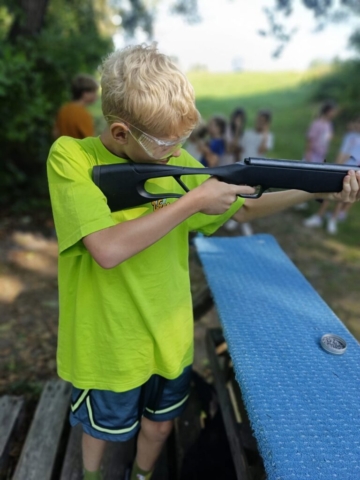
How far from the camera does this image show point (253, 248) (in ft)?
8.55

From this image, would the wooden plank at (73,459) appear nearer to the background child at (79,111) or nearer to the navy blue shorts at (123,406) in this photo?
the navy blue shorts at (123,406)

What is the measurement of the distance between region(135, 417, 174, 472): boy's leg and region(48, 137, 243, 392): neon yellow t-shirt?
1.19 ft

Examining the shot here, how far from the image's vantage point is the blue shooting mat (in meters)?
1.16

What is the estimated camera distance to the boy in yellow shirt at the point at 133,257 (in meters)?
1.20

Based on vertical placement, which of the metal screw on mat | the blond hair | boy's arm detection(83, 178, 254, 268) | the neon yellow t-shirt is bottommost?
the metal screw on mat

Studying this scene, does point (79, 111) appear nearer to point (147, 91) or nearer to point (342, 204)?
point (147, 91)

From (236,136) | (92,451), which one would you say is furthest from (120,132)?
(236,136)

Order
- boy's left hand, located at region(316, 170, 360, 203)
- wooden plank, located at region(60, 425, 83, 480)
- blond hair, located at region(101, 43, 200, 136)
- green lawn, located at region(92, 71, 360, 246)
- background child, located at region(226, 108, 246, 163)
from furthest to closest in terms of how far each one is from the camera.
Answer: green lawn, located at region(92, 71, 360, 246), background child, located at region(226, 108, 246, 163), wooden plank, located at region(60, 425, 83, 480), boy's left hand, located at region(316, 170, 360, 203), blond hair, located at region(101, 43, 200, 136)

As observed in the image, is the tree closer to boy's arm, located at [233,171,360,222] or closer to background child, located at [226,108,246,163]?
background child, located at [226,108,246,163]

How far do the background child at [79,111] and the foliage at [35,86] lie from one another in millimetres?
456

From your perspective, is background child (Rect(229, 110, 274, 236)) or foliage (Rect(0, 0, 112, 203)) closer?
foliage (Rect(0, 0, 112, 203))

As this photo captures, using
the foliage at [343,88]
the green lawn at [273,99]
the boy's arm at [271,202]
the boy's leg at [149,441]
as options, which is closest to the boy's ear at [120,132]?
the boy's arm at [271,202]

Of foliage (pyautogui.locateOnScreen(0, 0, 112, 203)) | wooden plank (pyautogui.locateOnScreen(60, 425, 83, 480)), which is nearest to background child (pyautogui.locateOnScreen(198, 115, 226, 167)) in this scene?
foliage (pyautogui.locateOnScreen(0, 0, 112, 203))

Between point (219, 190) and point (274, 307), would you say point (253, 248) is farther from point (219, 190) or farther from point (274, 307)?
point (219, 190)
